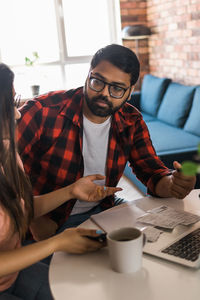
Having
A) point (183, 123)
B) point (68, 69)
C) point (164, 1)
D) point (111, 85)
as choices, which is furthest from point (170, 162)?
point (68, 69)

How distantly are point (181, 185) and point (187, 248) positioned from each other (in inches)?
12.6

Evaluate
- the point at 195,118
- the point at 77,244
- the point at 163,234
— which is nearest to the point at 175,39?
the point at 195,118

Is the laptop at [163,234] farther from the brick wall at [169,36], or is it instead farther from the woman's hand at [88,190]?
the brick wall at [169,36]

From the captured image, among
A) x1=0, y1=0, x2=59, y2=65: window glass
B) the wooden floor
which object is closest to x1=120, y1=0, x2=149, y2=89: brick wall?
x1=0, y1=0, x2=59, y2=65: window glass

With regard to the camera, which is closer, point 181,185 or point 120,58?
point 181,185

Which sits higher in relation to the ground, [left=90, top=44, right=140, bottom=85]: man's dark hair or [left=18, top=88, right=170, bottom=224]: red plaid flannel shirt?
[left=90, top=44, right=140, bottom=85]: man's dark hair

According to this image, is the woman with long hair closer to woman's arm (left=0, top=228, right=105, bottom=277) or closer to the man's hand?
woman's arm (left=0, top=228, right=105, bottom=277)

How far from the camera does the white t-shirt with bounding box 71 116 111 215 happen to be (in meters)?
1.42

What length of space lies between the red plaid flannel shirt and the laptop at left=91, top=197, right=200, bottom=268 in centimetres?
29

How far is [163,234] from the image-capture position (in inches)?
35.4

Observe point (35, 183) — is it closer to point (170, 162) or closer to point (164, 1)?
point (170, 162)

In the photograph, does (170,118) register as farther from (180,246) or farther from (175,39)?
(180,246)

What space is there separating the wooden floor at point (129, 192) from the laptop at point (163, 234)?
5.40 ft

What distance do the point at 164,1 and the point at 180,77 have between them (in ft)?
3.11
